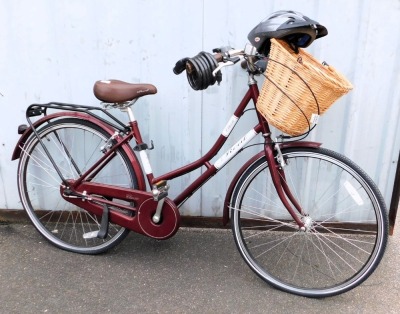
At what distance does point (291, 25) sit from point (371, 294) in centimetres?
186

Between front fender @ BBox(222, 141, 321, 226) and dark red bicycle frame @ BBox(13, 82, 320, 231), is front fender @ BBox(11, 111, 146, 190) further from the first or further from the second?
front fender @ BBox(222, 141, 321, 226)

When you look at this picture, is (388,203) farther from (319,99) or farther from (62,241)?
(62,241)

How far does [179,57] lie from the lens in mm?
3092

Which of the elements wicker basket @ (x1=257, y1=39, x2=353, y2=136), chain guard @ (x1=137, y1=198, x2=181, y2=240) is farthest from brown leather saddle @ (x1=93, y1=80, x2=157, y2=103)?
wicker basket @ (x1=257, y1=39, x2=353, y2=136)

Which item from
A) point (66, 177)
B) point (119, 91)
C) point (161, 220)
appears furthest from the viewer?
point (66, 177)

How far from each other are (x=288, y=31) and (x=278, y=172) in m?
0.88

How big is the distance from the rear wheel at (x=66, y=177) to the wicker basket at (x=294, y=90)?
1218 mm

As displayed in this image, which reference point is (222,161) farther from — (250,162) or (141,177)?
(141,177)

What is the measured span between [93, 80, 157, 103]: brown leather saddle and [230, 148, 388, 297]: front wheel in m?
0.88

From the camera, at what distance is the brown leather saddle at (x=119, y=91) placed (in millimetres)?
2799

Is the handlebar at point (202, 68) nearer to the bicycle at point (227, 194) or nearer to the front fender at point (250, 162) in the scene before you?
→ the bicycle at point (227, 194)

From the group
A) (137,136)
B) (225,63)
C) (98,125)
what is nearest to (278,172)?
(225,63)

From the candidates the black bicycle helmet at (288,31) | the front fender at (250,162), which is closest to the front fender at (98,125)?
the front fender at (250,162)

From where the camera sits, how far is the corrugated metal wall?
2934 mm
